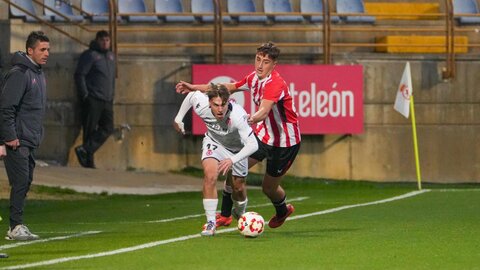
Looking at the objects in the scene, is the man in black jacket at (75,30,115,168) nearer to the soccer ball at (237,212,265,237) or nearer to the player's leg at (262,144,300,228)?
the player's leg at (262,144,300,228)

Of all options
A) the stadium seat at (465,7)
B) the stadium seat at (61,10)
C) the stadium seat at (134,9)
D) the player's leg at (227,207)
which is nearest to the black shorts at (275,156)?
the player's leg at (227,207)

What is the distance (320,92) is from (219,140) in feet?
49.3

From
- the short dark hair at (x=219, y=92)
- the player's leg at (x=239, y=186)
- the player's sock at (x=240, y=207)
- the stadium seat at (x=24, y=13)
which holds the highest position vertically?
the stadium seat at (x=24, y=13)

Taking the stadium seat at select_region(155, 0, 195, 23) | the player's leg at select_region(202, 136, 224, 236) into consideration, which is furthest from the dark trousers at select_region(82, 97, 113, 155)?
the player's leg at select_region(202, 136, 224, 236)

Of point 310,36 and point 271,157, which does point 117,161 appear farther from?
point 271,157

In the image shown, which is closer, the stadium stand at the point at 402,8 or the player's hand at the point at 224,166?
the player's hand at the point at 224,166

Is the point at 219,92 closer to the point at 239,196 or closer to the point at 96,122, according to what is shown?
the point at 239,196

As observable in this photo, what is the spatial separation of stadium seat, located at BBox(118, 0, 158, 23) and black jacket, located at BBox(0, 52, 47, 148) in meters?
16.8

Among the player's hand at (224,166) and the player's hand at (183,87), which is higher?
the player's hand at (183,87)

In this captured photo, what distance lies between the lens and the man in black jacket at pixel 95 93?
29.0 meters

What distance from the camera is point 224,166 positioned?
47.5ft

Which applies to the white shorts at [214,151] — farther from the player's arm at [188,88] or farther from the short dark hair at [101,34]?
the short dark hair at [101,34]

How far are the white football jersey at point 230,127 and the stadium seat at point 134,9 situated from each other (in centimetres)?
1667

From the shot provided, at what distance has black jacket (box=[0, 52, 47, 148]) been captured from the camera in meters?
14.6
